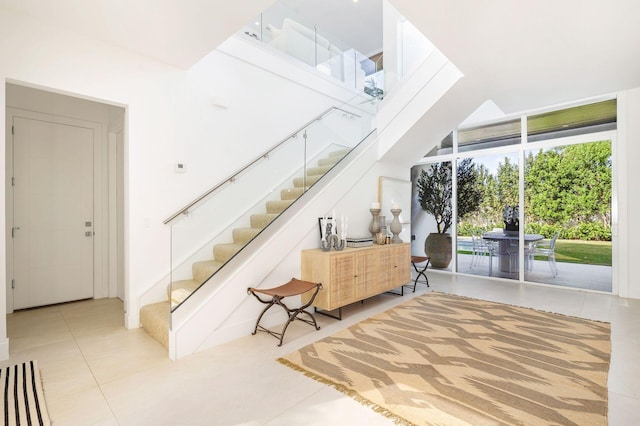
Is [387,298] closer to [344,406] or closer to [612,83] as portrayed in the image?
[344,406]

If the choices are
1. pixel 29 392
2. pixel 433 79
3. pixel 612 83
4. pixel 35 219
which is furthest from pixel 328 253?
pixel 612 83

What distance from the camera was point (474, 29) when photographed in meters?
3.12

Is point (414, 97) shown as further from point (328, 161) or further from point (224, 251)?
point (224, 251)

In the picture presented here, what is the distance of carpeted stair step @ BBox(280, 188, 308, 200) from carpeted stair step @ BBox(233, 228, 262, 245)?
0.74 meters

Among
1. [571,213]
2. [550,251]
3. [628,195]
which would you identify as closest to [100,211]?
[550,251]

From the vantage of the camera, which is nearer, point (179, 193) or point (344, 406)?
point (344, 406)

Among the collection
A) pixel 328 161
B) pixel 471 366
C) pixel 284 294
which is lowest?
pixel 471 366

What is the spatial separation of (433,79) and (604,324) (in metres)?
→ 3.70

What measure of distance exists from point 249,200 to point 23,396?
94.2 inches

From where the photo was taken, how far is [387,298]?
4566mm

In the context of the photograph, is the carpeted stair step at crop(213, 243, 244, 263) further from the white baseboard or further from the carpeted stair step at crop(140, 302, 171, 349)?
the white baseboard

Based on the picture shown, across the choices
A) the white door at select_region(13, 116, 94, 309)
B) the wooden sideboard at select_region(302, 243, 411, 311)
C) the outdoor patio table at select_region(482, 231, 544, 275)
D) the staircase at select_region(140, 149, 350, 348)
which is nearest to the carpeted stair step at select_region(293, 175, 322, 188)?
the staircase at select_region(140, 149, 350, 348)

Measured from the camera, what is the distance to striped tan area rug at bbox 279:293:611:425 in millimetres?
1940

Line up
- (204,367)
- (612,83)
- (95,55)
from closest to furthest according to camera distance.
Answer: (204,367), (95,55), (612,83)
